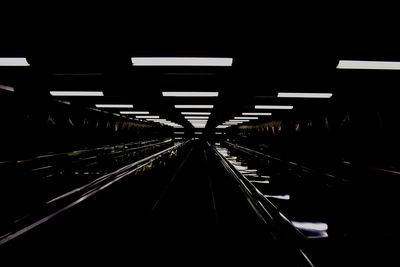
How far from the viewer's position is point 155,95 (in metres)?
6.33

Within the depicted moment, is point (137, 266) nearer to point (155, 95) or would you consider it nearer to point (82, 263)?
point (82, 263)

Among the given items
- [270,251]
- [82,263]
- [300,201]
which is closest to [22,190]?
[82,263]

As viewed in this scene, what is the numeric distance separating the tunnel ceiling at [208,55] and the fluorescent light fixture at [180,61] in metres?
0.13

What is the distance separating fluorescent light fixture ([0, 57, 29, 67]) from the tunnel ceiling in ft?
0.34

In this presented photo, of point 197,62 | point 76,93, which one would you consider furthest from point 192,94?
point 76,93

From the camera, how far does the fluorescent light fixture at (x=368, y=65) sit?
3.65 m

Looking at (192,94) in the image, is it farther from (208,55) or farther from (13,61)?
(13,61)

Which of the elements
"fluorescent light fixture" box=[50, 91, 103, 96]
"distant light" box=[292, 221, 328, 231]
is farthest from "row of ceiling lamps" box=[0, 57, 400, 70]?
"distant light" box=[292, 221, 328, 231]

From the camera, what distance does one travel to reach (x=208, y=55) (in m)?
3.35

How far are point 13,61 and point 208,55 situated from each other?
2920 millimetres

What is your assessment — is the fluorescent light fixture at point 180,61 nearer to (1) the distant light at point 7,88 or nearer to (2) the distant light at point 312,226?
(2) the distant light at point 312,226

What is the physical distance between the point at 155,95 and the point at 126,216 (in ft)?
9.85

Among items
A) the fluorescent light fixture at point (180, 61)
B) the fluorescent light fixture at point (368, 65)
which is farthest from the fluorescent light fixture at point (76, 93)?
the fluorescent light fixture at point (368, 65)

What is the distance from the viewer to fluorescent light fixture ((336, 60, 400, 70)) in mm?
3652
